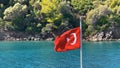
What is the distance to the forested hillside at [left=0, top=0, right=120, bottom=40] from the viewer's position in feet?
350

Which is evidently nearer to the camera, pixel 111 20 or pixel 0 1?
pixel 111 20

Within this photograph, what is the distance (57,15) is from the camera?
109875mm

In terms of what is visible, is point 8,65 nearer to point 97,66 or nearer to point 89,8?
point 97,66

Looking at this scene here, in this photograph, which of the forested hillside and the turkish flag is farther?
the forested hillside

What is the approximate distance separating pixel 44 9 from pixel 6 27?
44.6 ft

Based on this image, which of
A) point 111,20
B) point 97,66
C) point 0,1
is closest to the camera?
point 97,66

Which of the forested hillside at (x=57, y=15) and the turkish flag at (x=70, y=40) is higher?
the turkish flag at (x=70, y=40)

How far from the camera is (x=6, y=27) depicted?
110438 millimetres

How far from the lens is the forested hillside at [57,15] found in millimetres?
106562

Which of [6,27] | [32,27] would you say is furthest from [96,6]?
[6,27]

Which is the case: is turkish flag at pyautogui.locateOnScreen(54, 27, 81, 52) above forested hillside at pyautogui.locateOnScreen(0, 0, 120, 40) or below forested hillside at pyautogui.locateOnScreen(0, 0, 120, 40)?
above

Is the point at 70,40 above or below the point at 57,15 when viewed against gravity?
above

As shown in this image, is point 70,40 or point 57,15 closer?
point 70,40

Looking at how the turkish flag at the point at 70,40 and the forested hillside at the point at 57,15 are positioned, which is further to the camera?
the forested hillside at the point at 57,15
